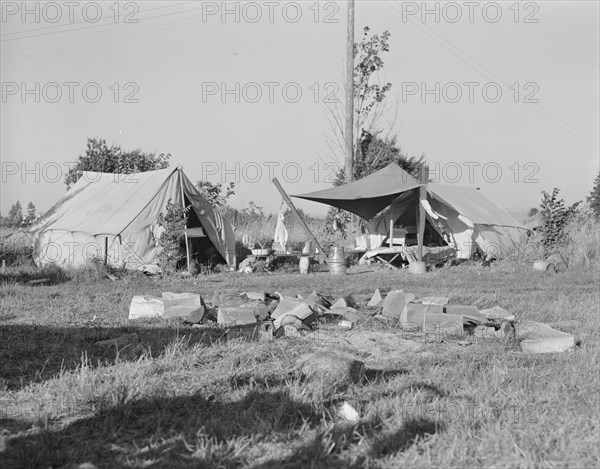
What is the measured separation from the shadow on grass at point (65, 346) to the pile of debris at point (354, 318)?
1.31 ft

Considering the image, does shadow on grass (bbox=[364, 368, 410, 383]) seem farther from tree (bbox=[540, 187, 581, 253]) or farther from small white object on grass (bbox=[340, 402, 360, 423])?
tree (bbox=[540, 187, 581, 253])

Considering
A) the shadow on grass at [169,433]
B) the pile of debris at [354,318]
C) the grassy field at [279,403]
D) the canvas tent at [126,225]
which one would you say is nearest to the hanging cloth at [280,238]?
the canvas tent at [126,225]

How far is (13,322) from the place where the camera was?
23.6ft

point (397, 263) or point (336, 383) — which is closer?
point (336, 383)

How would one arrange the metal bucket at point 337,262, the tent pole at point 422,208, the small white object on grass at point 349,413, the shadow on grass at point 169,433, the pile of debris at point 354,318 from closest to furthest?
the shadow on grass at point 169,433 < the small white object on grass at point 349,413 < the pile of debris at point 354,318 < the metal bucket at point 337,262 < the tent pole at point 422,208

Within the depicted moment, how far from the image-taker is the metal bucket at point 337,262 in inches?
552

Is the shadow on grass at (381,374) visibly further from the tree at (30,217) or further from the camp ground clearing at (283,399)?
the tree at (30,217)

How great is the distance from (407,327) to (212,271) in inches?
340

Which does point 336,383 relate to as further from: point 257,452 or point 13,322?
point 13,322

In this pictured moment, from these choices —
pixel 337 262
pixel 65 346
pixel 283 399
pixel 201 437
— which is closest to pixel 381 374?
pixel 283 399

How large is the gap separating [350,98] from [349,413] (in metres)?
16.4

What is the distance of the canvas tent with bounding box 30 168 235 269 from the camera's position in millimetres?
14602

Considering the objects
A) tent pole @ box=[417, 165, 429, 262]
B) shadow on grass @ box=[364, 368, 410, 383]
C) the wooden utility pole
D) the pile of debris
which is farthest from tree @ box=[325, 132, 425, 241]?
shadow on grass @ box=[364, 368, 410, 383]

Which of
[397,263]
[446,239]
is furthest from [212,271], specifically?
[446,239]
